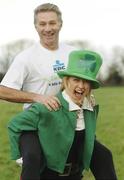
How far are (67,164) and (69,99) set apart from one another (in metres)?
0.58

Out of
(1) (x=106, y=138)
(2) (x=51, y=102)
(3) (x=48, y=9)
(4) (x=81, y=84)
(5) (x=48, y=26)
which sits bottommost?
(1) (x=106, y=138)

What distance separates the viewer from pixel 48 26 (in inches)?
233

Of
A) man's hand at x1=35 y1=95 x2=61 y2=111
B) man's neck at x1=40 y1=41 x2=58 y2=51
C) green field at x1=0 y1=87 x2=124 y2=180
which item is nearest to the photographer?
man's hand at x1=35 y1=95 x2=61 y2=111

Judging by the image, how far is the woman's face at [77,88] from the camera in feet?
17.5

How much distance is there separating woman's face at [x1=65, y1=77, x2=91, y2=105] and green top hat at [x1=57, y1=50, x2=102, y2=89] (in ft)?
0.20

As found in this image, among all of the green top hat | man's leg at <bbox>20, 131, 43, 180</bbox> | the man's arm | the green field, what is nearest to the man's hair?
the green top hat

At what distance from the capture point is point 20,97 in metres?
5.80

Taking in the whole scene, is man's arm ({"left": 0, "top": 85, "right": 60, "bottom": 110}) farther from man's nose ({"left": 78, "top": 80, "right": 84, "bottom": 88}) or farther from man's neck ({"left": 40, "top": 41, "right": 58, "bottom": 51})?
man's neck ({"left": 40, "top": 41, "right": 58, "bottom": 51})

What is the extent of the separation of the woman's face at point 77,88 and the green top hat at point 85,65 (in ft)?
0.20

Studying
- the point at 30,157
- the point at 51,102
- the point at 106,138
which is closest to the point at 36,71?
the point at 51,102

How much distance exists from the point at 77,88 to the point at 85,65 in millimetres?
251

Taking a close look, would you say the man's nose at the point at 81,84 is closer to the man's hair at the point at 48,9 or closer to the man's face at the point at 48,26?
the man's face at the point at 48,26

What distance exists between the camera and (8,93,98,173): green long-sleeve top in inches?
209

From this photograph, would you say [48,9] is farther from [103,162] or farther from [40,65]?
[103,162]
